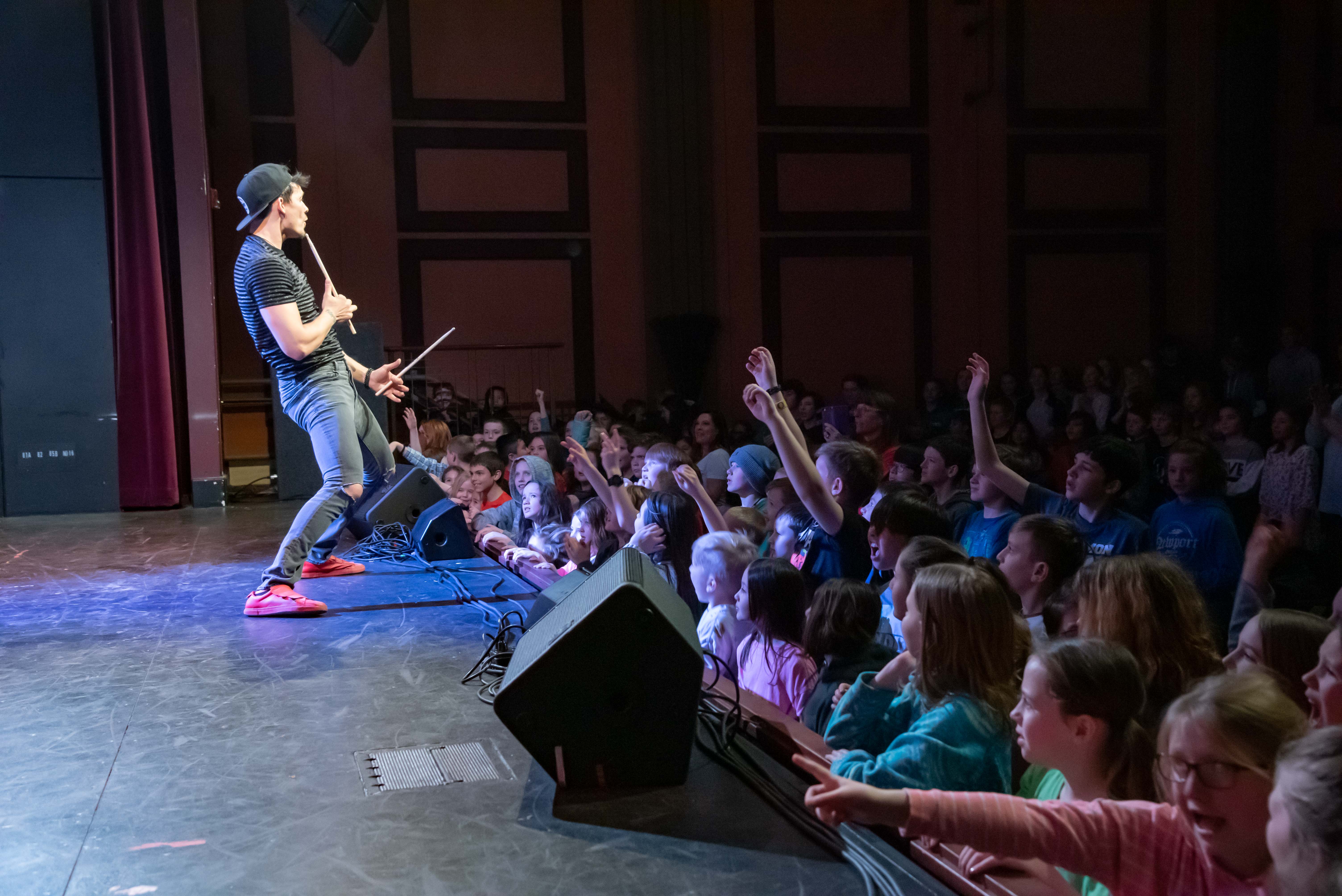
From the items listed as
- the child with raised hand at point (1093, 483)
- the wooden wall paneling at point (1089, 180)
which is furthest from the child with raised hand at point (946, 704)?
the wooden wall paneling at point (1089, 180)

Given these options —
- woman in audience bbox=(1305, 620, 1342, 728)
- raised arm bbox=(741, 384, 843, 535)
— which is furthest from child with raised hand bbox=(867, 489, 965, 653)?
woman in audience bbox=(1305, 620, 1342, 728)

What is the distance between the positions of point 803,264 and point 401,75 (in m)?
3.37

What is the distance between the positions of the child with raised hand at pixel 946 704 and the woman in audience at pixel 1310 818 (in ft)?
2.17

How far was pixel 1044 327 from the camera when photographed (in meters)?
9.47

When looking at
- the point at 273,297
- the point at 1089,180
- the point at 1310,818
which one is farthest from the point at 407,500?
the point at 1089,180

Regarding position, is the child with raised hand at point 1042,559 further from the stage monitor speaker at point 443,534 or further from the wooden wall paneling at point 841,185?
the wooden wall paneling at point 841,185

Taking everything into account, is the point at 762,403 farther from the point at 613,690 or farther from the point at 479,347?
the point at 479,347

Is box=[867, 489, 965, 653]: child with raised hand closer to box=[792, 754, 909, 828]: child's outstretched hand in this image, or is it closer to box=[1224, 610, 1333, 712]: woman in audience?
→ box=[1224, 610, 1333, 712]: woman in audience

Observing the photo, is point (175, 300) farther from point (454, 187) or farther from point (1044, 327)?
point (1044, 327)

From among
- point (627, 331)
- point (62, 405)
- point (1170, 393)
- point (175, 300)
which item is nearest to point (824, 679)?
point (62, 405)

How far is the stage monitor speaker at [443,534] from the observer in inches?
161

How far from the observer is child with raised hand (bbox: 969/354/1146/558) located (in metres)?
2.84

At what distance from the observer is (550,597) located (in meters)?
2.65

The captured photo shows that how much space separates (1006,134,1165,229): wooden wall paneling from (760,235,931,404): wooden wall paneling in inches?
38.6
